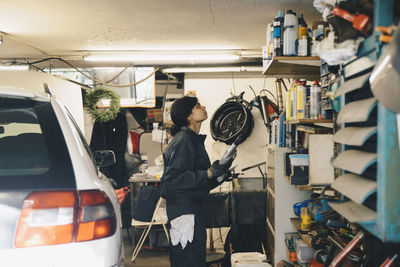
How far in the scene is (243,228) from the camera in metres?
4.36

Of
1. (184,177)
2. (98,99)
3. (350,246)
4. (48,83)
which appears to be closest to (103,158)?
(184,177)

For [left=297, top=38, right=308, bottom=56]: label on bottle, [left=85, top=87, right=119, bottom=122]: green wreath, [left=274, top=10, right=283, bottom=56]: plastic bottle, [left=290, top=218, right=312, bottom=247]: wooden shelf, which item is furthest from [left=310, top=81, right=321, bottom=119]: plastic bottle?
[left=85, top=87, right=119, bottom=122]: green wreath

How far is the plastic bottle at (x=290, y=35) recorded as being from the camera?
2.89 m

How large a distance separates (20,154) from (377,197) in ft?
5.40

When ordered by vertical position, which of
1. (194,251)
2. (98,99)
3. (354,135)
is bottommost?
(194,251)

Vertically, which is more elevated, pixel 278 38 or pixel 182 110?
pixel 278 38

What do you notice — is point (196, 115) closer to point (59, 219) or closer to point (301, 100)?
point (301, 100)

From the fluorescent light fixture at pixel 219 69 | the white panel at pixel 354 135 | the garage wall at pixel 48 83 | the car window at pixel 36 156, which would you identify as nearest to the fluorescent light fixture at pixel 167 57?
the fluorescent light fixture at pixel 219 69

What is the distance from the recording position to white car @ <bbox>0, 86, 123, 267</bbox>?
1454 millimetres

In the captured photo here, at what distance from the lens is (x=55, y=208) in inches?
59.3

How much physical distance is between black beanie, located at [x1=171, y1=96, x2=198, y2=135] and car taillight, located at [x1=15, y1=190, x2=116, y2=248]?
1642 millimetres

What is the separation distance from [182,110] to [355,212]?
1922 mm

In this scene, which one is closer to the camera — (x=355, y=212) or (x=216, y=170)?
(x=355, y=212)

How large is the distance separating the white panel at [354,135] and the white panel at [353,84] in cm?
16
